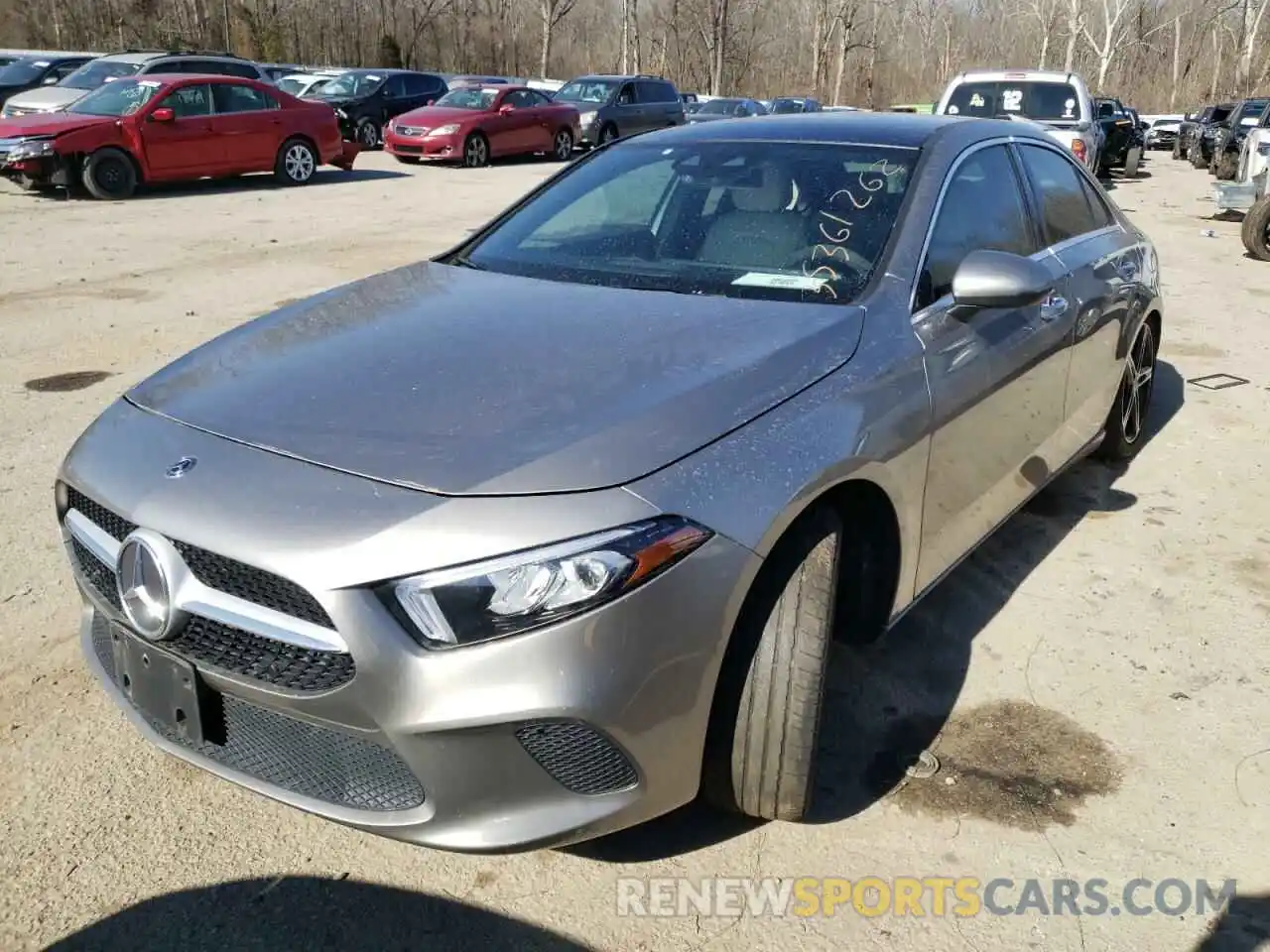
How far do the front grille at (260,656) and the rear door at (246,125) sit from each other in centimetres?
1426

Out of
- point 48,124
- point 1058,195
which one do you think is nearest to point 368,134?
point 48,124

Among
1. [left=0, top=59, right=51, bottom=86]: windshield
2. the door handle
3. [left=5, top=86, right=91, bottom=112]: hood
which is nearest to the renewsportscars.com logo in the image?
the door handle

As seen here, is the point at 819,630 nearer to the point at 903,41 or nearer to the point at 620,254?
the point at 620,254

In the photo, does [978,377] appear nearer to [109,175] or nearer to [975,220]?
[975,220]

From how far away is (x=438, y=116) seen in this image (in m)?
19.6

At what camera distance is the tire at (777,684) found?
2268 millimetres

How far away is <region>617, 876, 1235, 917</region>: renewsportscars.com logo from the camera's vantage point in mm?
2338

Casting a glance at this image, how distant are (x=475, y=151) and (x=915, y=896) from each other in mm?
19262

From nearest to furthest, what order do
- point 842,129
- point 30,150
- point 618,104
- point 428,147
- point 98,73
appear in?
point 842,129
point 30,150
point 98,73
point 428,147
point 618,104

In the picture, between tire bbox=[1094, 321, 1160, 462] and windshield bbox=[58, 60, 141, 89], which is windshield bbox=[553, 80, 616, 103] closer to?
windshield bbox=[58, 60, 141, 89]

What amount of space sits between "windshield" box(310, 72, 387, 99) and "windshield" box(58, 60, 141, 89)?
18.4 ft

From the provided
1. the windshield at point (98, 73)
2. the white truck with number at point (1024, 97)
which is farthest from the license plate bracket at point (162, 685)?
the windshield at point (98, 73)

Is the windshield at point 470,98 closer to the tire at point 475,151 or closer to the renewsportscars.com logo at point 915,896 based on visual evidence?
the tire at point 475,151

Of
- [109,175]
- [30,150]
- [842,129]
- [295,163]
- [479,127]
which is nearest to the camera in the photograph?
[842,129]
